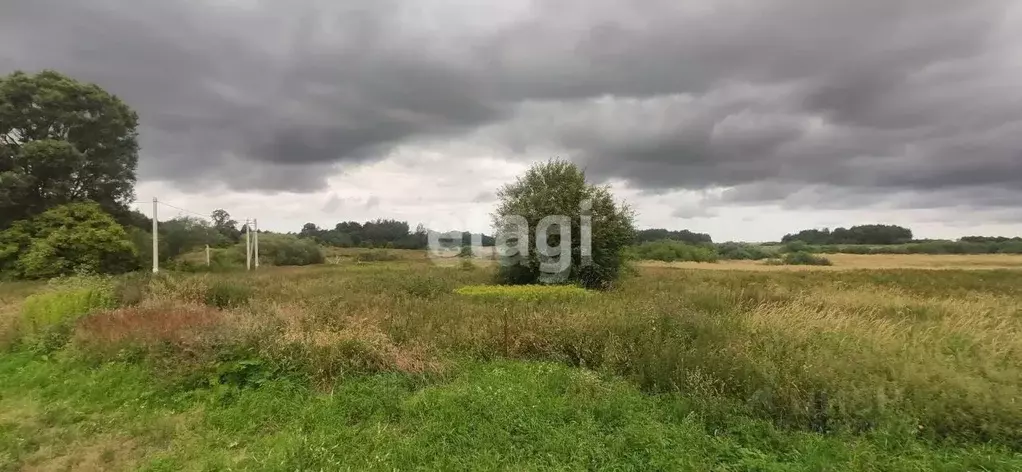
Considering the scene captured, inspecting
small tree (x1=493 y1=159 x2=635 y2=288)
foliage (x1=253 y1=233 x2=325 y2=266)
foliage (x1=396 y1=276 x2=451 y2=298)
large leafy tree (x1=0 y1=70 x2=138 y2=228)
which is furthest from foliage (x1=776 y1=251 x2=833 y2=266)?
large leafy tree (x1=0 y1=70 x2=138 y2=228)

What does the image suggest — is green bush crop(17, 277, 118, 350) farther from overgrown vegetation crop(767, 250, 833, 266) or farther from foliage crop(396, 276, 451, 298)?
overgrown vegetation crop(767, 250, 833, 266)

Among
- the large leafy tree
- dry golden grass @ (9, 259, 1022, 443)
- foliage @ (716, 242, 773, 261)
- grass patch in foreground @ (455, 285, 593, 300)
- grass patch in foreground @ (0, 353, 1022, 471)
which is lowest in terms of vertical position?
grass patch in foreground @ (0, 353, 1022, 471)

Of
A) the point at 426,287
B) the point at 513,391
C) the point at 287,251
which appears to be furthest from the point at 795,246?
the point at 513,391

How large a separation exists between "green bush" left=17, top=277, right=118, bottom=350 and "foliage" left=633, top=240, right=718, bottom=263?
52.7 metres

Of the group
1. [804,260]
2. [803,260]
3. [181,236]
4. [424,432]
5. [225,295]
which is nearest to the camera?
[424,432]

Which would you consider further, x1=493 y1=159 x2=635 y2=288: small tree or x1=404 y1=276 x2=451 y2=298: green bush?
x1=493 y1=159 x2=635 y2=288: small tree

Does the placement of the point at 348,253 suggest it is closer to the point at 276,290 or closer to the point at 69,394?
the point at 276,290

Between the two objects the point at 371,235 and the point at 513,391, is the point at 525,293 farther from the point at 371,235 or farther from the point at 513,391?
the point at 371,235

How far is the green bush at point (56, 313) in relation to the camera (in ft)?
32.0

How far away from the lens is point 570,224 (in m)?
19.3

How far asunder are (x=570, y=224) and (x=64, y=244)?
2456cm

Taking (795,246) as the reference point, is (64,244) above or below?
above

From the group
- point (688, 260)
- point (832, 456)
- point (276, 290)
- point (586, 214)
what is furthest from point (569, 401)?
point (688, 260)

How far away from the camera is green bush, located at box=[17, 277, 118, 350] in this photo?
32.0ft
